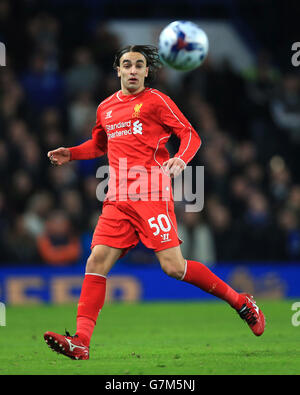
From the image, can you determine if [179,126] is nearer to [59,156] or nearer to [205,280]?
[59,156]

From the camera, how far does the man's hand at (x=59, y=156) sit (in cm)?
705

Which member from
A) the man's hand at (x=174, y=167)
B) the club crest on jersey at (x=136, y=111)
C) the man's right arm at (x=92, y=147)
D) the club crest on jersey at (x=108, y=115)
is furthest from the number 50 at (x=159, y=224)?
the man's right arm at (x=92, y=147)

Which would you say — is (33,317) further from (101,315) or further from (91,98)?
(91,98)

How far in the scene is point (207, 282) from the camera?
22.2ft

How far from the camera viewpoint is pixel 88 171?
13992mm

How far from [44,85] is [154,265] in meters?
3.81

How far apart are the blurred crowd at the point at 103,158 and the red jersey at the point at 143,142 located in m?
5.89

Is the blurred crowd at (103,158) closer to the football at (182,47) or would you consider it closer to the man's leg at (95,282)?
the football at (182,47)

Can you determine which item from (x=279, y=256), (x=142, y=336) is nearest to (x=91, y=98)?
(x=279, y=256)

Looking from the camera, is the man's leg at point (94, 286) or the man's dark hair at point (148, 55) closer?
the man's leg at point (94, 286)

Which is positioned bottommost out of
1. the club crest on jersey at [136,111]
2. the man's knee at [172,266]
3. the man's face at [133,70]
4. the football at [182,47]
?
the man's knee at [172,266]

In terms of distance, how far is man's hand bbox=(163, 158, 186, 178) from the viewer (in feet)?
20.3

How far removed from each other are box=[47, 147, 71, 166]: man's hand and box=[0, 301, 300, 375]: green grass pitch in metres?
1.53

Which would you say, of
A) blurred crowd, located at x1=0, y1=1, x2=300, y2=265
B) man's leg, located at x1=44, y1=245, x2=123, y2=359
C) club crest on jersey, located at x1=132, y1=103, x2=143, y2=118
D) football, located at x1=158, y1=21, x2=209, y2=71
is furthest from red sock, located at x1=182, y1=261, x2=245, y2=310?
blurred crowd, located at x1=0, y1=1, x2=300, y2=265
